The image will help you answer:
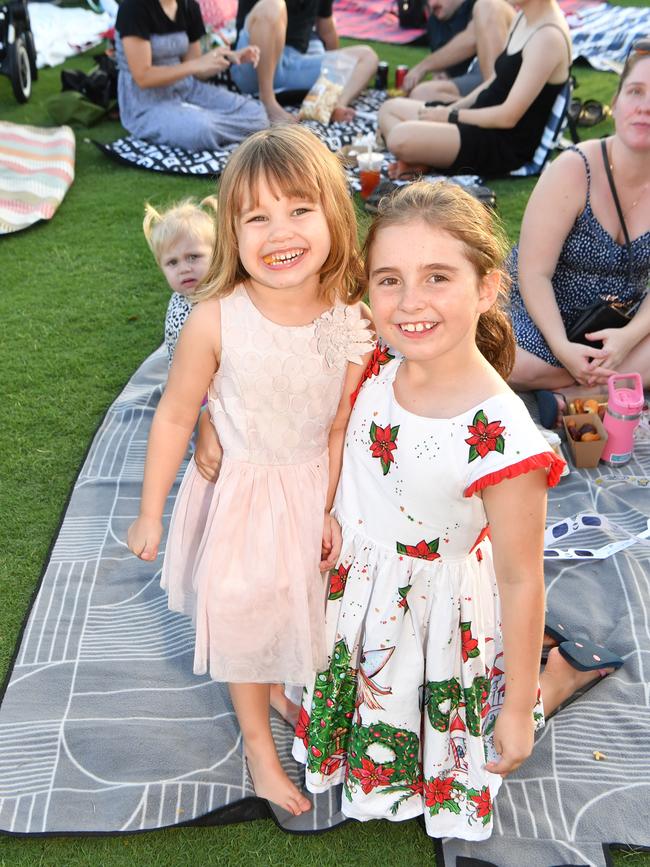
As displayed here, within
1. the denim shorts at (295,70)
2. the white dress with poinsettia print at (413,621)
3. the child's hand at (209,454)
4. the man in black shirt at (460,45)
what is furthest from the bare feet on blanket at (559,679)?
the denim shorts at (295,70)

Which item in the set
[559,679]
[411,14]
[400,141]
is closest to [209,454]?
[559,679]

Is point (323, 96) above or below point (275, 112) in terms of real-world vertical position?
above

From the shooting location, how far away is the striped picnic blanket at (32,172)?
15.6ft

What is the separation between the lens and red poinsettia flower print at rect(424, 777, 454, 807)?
69.8 inches

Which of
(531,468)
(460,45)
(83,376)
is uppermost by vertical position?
(531,468)

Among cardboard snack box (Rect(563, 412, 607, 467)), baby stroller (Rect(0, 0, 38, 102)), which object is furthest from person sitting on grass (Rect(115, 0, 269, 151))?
cardboard snack box (Rect(563, 412, 607, 467))

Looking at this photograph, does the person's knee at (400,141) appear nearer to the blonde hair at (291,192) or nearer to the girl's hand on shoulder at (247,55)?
the girl's hand on shoulder at (247,55)

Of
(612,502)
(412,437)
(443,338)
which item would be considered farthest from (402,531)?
(612,502)

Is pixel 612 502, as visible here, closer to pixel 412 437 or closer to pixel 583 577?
pixel 583 577

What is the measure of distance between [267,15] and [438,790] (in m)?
5.62

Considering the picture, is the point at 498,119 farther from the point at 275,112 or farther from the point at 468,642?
the point at 468,642

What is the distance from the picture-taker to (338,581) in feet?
Result: 5.68

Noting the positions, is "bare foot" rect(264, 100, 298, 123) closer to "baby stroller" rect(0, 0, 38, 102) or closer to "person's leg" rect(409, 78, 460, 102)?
"person's leg" rect(409, 78, 460, 102)

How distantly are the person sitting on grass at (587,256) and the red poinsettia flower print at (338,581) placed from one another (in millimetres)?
1615
